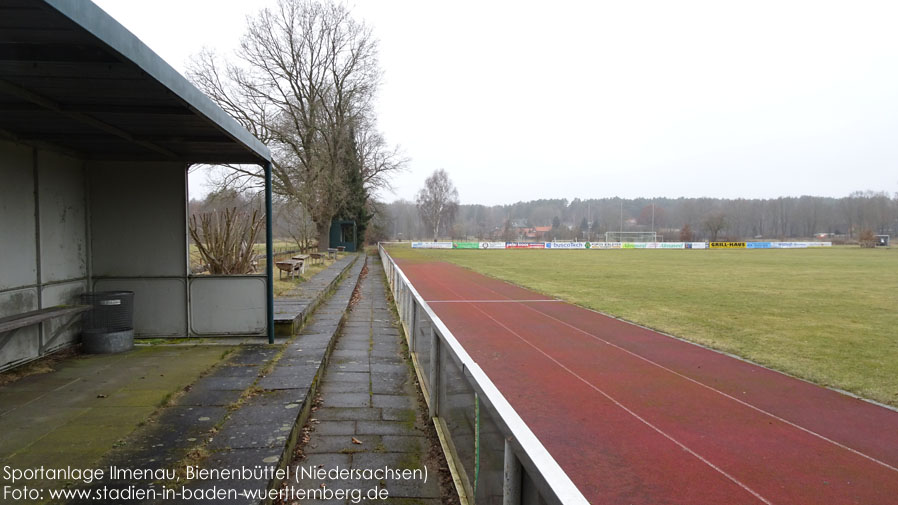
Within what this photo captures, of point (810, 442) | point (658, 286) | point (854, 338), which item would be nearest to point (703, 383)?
point (810, 442)

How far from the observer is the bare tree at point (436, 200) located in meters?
93.9

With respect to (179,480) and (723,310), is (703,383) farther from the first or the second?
(723,310)


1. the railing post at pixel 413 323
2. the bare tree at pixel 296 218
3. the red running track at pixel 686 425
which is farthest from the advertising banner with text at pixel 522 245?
the railing post at pixel 413 323

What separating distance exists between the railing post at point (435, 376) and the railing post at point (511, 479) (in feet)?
7.17

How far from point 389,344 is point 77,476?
A: 5.11 meters

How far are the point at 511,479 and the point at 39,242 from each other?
6118 millimetres

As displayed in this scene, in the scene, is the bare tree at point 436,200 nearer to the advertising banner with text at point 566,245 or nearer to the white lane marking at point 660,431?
the advertising banner with text at point 566,245

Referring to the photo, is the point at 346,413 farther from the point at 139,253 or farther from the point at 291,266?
the point at 291,266

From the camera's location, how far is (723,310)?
13.3 meters

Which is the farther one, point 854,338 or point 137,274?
point 854,338

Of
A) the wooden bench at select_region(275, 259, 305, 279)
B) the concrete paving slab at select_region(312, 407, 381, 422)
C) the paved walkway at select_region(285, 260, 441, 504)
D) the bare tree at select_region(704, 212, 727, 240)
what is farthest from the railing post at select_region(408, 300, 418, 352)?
the bare tree at select_region(704, 212, 727, 240)

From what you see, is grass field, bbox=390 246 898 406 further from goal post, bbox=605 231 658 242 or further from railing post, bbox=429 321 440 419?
goal post, bbox=605 231 658 242

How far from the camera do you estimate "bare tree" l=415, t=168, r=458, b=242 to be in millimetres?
93938

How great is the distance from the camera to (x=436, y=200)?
308 ft
